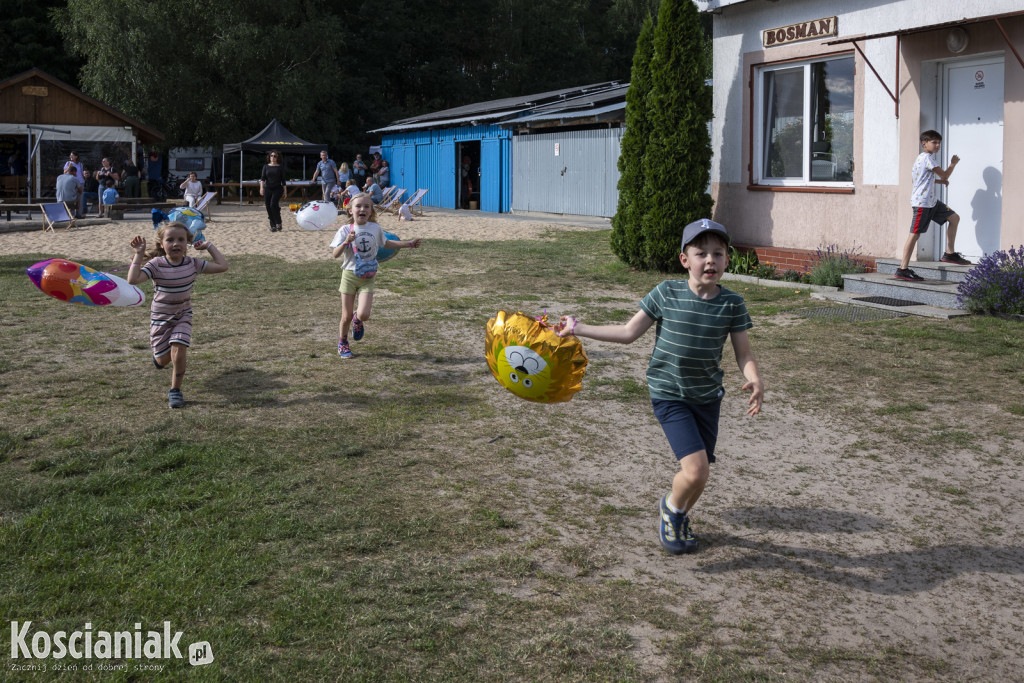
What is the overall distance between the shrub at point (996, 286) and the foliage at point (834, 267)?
2.08 m

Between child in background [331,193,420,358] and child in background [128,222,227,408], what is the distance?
1.55 m

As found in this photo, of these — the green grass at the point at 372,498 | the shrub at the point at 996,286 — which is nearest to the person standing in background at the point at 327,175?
the green grass at the point at 372,498

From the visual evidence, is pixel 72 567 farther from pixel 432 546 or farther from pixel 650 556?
pixel 650 556

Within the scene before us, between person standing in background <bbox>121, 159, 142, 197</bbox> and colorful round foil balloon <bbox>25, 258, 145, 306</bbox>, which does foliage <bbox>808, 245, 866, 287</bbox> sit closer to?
colorful round foil balloon <bbox>25, 258, 145, 306</bbox>

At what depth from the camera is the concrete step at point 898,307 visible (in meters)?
10.4

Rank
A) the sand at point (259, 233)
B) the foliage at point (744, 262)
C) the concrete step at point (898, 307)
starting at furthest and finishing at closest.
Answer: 1. the sand at point (259, 233)
2. the foliage at point (744, 262)
3. the concrete step at point (898, 307)

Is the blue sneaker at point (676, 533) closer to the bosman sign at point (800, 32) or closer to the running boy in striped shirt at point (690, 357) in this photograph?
the running boy in striped shirt at point (690, 357)

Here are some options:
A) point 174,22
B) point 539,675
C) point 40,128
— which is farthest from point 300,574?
point 174,22

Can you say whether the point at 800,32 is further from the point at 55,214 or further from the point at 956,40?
the point at 55,214

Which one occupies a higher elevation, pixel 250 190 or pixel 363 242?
pixel 250 190

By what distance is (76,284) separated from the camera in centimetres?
712

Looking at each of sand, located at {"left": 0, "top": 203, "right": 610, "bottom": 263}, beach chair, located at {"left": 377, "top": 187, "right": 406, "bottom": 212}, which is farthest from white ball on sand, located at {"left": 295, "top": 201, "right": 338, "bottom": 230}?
beach chair, located at {"left": 377, "top": 187, "right": 406, "bottom": 212}

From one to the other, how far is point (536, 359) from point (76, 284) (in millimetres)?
4152

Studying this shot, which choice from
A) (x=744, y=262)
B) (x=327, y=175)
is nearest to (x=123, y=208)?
(x=327, y=175)
